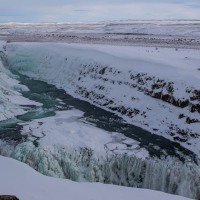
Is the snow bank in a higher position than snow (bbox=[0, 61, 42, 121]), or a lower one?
lower

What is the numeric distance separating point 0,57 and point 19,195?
4337cm

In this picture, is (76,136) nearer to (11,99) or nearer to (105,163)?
(105,163)

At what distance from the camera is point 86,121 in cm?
2778

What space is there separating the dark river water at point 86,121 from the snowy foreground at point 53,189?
7212 millimetres

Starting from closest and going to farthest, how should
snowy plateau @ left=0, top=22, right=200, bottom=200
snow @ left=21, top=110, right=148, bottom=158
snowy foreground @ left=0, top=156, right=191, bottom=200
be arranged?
snowy foreground @ left=0, top=156, right=191, bottom=200 → snowy plateau @ left=0, top=22, right=200, bottom=200 → snow @ left=21, top=110, right=148, bottom=158

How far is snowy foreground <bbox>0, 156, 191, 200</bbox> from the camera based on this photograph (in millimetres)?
13691

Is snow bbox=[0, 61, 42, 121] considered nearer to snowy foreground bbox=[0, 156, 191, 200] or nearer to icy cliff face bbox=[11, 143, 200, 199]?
icy cliff face bbox=[11, 143, 200, 199]

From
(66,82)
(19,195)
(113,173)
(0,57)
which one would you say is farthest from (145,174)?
(0,57)

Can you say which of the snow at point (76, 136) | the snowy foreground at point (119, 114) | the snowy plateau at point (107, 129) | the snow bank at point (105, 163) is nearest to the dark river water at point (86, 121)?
the snowy plateau at point (107, 129)

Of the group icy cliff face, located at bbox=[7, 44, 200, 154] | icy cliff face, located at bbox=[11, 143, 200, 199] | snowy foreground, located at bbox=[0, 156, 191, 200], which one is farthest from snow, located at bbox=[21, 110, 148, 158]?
snowy foreground, located at bbox=[0, 156, 191, 200]

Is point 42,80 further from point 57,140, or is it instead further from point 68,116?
A: point 57,140

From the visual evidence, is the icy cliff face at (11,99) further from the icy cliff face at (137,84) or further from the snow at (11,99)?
the icy cliff face at (137,84)

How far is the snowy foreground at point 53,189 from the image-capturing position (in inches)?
539

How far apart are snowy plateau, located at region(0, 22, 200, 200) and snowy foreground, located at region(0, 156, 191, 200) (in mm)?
38
